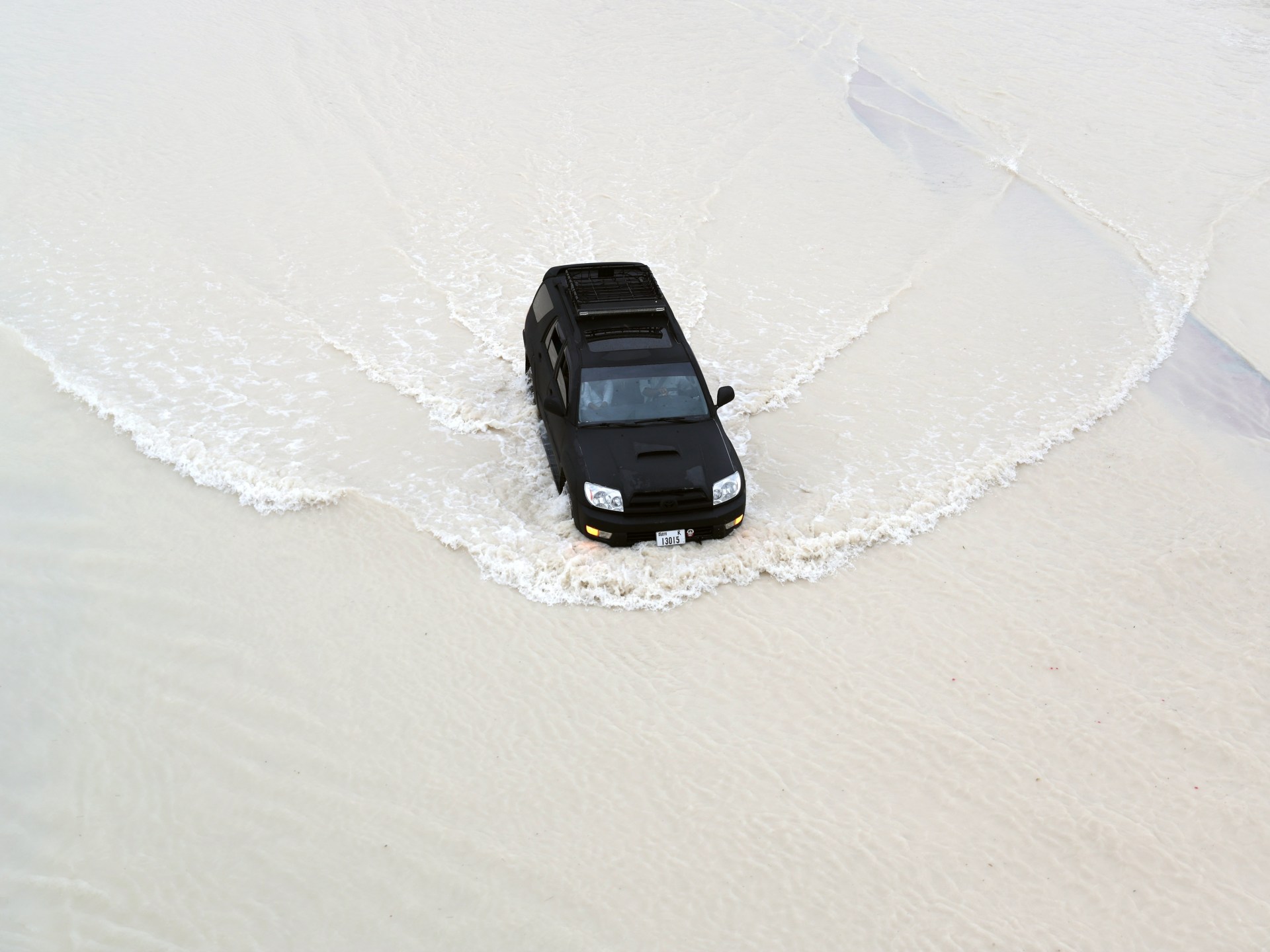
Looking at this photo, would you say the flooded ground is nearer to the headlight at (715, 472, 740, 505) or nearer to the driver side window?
the headlight at (715, 472, 740, 505)

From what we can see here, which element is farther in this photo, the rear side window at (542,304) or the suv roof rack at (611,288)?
the rear side window at (542,304)

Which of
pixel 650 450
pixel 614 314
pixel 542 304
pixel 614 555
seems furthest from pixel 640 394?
pixel 542 304

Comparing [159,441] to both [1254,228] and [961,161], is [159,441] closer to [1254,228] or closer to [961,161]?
[961,161]

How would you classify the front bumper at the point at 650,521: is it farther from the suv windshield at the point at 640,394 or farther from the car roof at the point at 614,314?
the car roof at the point at 614,314

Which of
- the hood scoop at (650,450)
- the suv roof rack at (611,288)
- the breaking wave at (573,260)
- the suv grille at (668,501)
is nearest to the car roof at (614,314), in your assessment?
the suv roof rack at (611,288)

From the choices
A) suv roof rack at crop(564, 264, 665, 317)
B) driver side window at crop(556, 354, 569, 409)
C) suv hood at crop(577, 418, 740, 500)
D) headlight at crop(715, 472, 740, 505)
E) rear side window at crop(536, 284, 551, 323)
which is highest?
suv roof rack at crop(564, 264, 665, 317)

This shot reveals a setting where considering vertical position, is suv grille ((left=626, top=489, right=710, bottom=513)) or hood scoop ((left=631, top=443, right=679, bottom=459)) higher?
hood scoop ((left=631, top=443, right=679, bottom=459))

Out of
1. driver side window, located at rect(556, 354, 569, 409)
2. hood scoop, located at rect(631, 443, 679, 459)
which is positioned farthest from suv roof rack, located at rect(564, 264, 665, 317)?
hood scoop, located at rect(631, 443, 679, 459)
